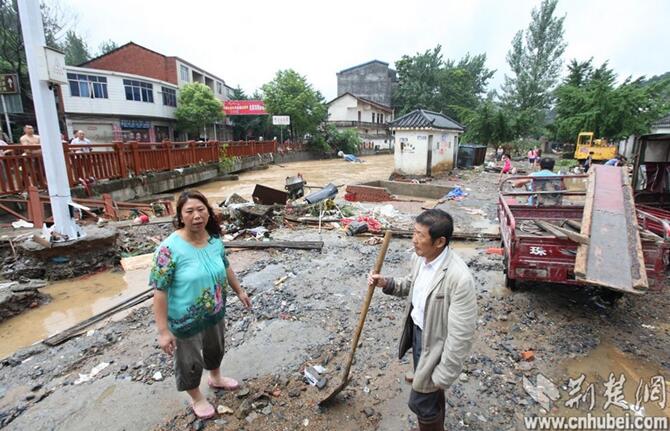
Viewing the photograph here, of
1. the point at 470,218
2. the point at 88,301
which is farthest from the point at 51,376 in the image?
the point at 470,218

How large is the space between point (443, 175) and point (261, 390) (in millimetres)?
15199

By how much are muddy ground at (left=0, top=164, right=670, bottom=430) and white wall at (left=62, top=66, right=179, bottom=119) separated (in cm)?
2603

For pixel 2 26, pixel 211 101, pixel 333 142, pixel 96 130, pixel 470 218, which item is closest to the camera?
pixel 470 218

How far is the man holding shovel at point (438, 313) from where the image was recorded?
66.7 inches

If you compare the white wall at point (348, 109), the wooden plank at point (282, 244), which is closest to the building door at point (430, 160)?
the wooden plank at point (282, 244)

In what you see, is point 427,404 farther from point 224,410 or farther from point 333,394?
point 224,410

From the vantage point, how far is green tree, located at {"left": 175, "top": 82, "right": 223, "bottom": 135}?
27.3m

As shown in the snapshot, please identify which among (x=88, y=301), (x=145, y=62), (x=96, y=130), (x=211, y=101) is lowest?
(x=88, y=301)

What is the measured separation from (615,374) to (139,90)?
30407 mm

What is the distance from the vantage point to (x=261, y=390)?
105 inches

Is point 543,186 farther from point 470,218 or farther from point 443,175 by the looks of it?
point 443,175

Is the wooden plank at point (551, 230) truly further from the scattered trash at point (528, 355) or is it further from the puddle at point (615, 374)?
the scattered trash at point (528, 355)

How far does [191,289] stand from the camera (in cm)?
207

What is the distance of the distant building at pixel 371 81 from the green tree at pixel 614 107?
106 feet
